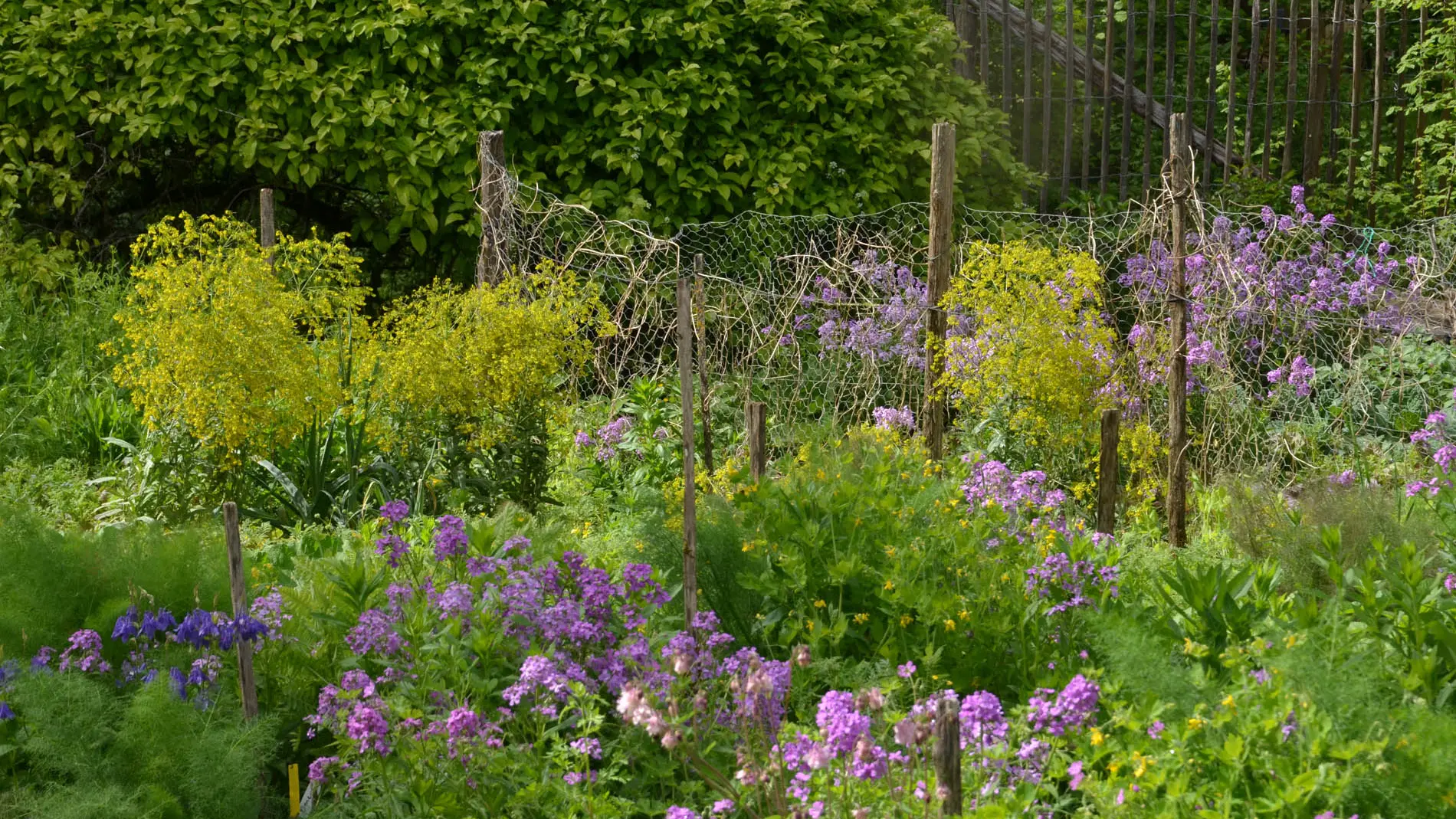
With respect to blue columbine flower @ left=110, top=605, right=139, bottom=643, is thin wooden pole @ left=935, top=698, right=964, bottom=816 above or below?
above

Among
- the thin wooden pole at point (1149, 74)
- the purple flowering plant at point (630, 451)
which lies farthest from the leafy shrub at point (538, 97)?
the purple flowering plant at point (630, 451)

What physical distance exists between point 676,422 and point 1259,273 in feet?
8.65

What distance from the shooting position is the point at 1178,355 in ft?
16.5

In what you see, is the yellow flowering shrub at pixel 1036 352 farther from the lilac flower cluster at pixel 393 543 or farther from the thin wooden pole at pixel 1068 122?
the thin wooden pole at pixel 1068 122

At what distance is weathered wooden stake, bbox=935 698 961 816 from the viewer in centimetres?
204

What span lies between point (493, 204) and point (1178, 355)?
11.2 ft

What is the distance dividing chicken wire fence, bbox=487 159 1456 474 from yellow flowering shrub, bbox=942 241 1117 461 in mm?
136

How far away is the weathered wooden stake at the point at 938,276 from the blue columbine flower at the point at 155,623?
3199mm

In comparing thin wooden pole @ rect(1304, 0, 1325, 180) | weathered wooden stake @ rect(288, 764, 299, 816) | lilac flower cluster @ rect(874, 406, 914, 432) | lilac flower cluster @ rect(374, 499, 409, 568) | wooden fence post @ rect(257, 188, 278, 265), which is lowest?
lilac flower cluster @ rect(874, 406, 914, 432)

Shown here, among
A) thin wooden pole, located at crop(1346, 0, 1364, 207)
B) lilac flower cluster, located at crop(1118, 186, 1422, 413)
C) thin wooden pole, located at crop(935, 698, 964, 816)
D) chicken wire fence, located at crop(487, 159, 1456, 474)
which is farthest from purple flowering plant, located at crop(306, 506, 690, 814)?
thin wooden pole, located at crop(1346, 0, 1364, 207)

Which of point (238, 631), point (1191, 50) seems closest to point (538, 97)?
point (1191, 50)

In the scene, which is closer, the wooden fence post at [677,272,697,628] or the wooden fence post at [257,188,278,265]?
the wooden fence post at [677,272,697,628]

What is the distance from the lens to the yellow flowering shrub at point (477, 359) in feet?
17.0

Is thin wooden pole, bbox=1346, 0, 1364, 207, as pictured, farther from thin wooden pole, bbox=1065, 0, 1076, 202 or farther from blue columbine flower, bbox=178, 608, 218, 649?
blue columbine flower, bbox=178, 608, 218, 649
